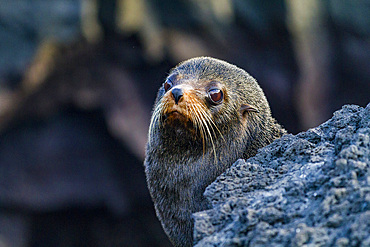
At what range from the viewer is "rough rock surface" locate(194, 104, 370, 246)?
196 centimetres

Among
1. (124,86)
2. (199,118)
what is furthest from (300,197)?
(124,86)

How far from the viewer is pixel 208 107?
3773 millimetres

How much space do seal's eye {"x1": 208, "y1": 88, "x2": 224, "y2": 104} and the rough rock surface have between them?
3.09 feet

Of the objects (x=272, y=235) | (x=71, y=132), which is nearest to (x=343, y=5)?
(x=71, y=132)

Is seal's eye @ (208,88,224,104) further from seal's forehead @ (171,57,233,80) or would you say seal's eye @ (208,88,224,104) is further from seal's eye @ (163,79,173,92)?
seal's eye @ (163,79,173,92)

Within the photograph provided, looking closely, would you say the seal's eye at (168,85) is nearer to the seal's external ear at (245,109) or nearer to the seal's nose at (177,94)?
the seal's nose at (177,94)

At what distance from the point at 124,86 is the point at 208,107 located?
692 cm

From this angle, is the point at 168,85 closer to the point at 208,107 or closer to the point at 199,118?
the point at 208,107

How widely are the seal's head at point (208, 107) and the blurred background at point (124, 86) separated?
599cm

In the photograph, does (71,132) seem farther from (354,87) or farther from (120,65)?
(354,87)

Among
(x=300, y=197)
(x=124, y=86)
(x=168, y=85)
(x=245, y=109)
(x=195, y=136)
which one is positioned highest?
(x=124, y=86)

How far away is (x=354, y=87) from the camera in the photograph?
10930 millimetres

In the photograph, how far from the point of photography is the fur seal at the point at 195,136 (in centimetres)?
362

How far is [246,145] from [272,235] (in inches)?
73.0
